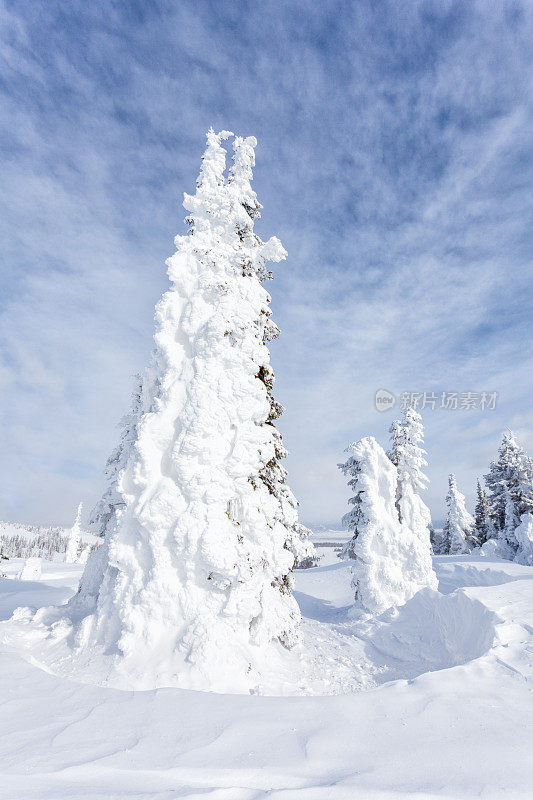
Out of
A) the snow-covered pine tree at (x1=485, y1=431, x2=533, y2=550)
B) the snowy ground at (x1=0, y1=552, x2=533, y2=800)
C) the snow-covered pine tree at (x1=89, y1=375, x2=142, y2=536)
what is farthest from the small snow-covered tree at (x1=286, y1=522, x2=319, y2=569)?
the snow-covered pine tree at (x1=485, y1=431, x2=533, y2=550)

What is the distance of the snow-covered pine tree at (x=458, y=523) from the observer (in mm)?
43594

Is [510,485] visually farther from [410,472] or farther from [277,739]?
[277,739]

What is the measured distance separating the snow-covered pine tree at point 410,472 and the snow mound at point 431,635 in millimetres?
7981

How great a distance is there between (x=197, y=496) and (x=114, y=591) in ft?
9.36

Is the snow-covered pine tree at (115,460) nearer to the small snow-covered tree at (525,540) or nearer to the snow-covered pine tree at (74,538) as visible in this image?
the small snow-covered tree at (525,540)

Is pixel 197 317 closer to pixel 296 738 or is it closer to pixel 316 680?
pixel 296 738

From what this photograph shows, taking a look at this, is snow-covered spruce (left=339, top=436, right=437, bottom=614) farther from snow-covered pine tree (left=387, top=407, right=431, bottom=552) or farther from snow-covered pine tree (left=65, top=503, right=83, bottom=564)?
snow-covered pine tree (left=65, top=503, right=83, bottom=564)

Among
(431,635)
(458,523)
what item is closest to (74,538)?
(458,523)

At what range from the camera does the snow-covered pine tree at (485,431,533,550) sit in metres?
31.8

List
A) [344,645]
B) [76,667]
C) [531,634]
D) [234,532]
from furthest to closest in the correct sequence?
[344,645]
[234,532]
[76,667]
[531,634]

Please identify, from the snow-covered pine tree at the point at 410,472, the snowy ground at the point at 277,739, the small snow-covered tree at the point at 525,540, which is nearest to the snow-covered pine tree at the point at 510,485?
the small snow-covered tree at the point at 525,540

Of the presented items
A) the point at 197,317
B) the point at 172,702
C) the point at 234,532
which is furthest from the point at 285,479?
the point at 172,702

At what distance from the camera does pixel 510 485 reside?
107 ft

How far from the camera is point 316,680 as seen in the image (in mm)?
10148
